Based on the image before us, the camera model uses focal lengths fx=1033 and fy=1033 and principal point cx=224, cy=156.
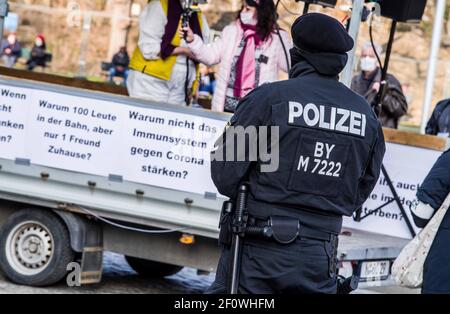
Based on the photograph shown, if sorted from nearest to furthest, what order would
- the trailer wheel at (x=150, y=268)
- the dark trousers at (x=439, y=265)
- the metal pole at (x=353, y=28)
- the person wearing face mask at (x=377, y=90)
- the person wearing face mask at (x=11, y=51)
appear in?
the dark trousers at (x=439, y=265) → the metal pole at (x=353, y=28) → the trailer wheel at (x=150, y=268) → the person wearing face mask at (x=377, y=90) → the person wearing face mask at (x=11, y=51)

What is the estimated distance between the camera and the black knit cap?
15.4 feet

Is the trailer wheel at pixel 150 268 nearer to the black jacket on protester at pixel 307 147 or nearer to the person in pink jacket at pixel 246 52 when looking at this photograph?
the person in pink jacket at pixel 246 52

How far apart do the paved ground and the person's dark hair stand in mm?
2086

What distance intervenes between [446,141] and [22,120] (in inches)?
124

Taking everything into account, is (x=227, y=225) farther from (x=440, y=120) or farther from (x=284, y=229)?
(x=440, y=120)

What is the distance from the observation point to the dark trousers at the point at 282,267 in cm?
465

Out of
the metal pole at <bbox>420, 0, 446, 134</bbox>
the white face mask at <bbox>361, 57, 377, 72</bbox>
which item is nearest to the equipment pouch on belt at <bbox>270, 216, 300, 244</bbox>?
the white face mask at <bbox>361, 57, 377, 72</bbox>

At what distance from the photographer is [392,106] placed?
9.97m

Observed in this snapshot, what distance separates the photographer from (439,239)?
582 cm

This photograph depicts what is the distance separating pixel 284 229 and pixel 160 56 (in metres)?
3.77

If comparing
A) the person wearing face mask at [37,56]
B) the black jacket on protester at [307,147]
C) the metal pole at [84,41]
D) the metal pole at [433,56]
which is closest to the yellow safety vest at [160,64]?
the black jacket on protester at [307,147]

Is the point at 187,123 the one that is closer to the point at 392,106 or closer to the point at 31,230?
the point at 31,230

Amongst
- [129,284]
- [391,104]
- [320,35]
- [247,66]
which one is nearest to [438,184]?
[320,35]

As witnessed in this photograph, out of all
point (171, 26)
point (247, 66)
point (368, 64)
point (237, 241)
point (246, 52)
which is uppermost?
point (368, 64)
